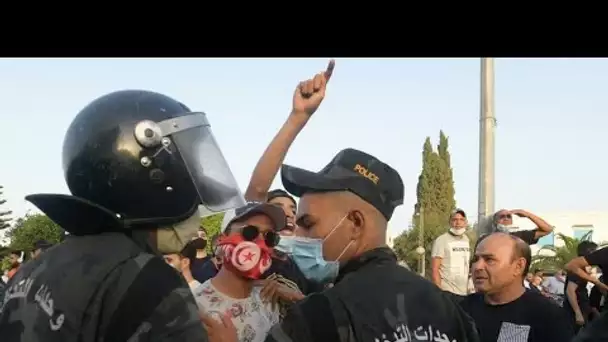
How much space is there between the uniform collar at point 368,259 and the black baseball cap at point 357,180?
0.22 meters

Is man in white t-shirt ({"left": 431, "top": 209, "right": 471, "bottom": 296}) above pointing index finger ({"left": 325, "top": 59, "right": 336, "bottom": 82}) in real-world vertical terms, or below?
below

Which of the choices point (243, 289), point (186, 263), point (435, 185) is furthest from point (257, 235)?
point (435, 185)

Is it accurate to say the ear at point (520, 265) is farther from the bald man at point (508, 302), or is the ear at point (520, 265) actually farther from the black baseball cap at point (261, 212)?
the black baseball cap at point (261, 212)

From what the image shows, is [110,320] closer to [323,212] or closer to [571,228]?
[323,212]

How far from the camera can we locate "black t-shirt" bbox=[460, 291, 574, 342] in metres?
4.66

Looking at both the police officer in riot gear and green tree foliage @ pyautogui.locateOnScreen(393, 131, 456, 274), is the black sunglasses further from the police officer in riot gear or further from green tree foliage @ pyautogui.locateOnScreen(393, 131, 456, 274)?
green tree foliage @ pyautogui.locateOnScreen(393, 131, 456, 274)

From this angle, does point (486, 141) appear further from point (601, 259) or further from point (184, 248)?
point (184, 248)

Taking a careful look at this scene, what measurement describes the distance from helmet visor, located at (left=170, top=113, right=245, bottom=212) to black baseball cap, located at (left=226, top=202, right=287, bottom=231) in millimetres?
1208

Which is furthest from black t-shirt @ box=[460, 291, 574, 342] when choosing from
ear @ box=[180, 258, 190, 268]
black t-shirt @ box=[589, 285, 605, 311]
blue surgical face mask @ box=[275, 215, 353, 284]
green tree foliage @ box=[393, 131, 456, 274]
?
green tree foliage @ box=[393, 131, 456, 274]
